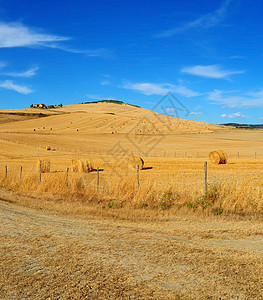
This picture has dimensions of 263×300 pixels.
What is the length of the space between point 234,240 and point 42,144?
47245 millimetres

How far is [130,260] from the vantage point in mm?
6277

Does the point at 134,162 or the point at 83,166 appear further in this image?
the point at 134,162

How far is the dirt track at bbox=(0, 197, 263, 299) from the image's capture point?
496cm

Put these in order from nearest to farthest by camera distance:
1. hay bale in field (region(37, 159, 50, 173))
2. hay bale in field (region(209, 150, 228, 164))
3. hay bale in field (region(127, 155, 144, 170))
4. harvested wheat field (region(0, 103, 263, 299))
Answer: harvested wheat field (region(0, 103, 263, 299)) < hay bale in field (region(37, 159, 50, 173)) < hay bale in field (region(127, 155, 144, 170)) < hay bale in field (region(209, 150, 228, 164))

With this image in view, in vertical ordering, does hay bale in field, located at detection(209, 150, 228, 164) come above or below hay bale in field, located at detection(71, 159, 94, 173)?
above

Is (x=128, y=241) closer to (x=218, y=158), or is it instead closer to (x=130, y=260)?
(x=130, y=260)

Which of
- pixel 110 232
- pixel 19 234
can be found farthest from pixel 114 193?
pixel 19 234

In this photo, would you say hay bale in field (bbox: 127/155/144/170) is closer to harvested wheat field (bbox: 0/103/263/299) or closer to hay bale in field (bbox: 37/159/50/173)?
hay bale in field (bbox: 37/159/50/173)

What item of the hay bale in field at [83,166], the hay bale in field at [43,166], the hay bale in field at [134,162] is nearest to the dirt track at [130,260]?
the hay bale in field at [83,166]

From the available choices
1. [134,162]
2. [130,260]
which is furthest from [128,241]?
[134,162]

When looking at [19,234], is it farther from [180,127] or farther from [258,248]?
[180,127]

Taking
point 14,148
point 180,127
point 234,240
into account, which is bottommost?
point 234,240

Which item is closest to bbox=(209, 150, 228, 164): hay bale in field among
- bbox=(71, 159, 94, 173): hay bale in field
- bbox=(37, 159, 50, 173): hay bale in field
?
bbox=(71, 159, 94, 173): hay bale in field

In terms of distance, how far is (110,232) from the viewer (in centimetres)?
848
